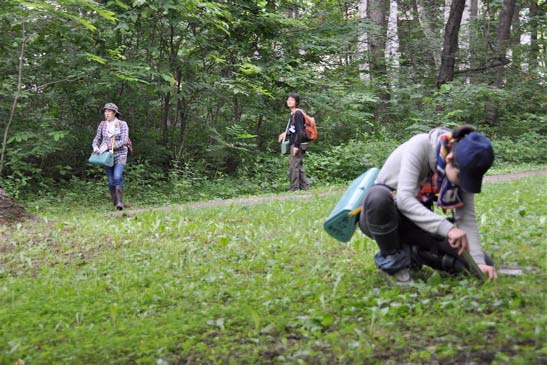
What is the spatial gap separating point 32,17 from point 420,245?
9.98 meters

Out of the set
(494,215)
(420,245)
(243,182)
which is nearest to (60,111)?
(243,182)

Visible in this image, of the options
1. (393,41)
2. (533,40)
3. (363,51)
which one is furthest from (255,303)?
(533,40)

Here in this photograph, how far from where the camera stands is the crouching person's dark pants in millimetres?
4574

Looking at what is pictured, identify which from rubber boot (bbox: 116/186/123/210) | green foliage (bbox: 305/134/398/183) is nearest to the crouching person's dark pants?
rubber boot (bbox: 116/186/123/210)

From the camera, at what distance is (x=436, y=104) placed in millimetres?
20156

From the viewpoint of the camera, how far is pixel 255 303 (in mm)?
4707

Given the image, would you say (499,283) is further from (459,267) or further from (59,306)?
(59,306)

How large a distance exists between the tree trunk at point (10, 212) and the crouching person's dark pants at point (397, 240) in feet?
18.7

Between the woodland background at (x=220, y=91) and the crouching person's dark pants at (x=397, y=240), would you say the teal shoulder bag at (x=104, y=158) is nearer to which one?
the woodland background at (x=220, y=91)

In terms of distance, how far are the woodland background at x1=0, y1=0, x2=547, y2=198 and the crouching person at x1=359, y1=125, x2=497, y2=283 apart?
7203 millimetres

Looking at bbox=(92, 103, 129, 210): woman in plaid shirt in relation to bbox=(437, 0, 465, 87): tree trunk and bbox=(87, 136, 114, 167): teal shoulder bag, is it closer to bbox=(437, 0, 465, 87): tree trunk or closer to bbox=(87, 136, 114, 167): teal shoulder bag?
bbox=(87, 136, 114, 167): teal shoulder bag

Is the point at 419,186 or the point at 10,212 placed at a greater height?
the point at 419,186

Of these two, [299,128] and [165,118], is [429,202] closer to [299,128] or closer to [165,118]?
[299,128]

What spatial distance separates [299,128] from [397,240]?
28.6 ft
